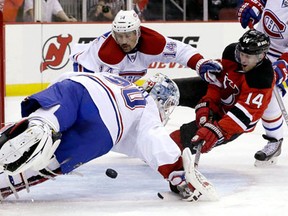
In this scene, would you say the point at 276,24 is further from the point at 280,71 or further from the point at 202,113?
the point at 202,113

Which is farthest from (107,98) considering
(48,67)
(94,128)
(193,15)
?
(193,15)

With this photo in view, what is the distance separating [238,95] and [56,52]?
11.3 feet

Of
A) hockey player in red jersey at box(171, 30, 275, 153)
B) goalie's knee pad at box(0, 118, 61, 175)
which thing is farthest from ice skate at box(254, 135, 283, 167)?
goalie's knee pad at box(0, 118, 61, 175)

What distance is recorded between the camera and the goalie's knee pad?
2.95m

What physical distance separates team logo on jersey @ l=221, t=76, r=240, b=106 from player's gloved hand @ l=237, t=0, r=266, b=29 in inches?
30.1

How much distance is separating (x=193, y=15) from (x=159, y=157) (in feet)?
15.5

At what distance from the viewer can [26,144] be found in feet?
9.69

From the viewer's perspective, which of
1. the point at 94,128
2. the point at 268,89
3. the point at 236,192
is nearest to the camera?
the point at 94,128

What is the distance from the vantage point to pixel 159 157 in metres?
3.23

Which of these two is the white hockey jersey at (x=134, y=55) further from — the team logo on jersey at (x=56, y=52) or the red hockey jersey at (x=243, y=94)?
the team logo on jersey at (x=56, y=52)

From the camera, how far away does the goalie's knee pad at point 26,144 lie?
295cm

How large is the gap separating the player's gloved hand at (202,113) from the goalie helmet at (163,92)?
0.36ft

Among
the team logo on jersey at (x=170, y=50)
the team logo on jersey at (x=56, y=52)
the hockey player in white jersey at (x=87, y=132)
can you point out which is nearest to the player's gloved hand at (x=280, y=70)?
the team logo on jersey at (x=170, y=50)

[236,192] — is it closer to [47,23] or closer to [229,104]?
[229,104]
